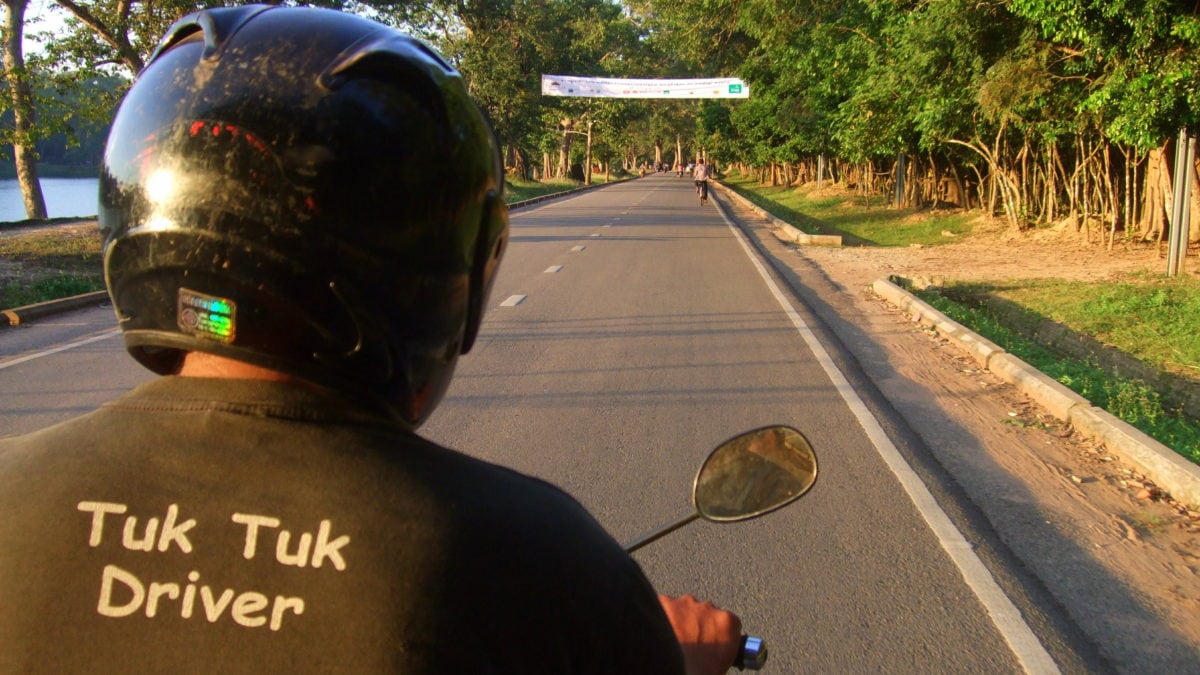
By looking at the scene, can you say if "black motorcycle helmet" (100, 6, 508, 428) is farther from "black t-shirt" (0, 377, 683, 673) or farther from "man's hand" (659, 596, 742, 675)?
"man's hand" (659, 596, 742, 675)

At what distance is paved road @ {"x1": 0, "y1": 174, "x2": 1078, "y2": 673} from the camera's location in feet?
12.1

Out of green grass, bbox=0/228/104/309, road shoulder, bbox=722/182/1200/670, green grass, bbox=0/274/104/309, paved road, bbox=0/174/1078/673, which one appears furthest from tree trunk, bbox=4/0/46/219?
road shoulder, bbox=722/182/1200/670

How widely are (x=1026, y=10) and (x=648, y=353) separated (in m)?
7.16

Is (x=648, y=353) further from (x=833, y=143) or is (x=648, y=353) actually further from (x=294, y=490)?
(x=833, y=143)

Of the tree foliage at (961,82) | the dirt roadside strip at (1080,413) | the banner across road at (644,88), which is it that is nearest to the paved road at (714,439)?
the dirt roadside strip at (1080,413)

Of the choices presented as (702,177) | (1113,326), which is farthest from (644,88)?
(1113,326)

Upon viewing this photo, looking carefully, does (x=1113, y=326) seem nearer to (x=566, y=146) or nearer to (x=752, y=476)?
(x=752, y=476)

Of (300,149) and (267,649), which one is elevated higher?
(300,149)

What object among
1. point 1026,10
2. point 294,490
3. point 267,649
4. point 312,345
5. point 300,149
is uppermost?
point 1026,10

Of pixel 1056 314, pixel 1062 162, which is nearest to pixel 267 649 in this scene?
pixel 1056 314

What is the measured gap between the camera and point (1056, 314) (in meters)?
11.6

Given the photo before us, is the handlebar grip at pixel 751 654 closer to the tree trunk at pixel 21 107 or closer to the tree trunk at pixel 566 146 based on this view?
the tree trunk at pixel 21 107

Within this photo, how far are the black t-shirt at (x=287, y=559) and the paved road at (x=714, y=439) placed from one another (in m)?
2.54

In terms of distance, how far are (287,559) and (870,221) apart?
28.0 meters
